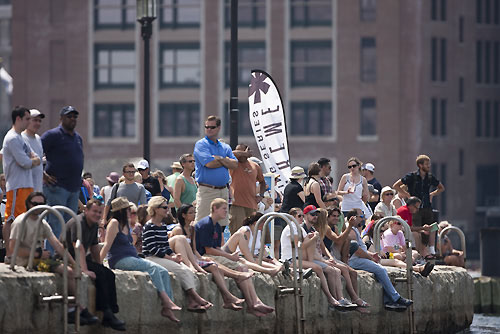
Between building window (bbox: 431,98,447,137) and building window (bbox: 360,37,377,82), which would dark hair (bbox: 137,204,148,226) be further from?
building window (bbox: 431,98,447,137)

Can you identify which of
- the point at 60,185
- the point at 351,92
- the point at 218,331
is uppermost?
the point at 351,92

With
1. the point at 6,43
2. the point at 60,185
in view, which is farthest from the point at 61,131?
the point at 6,43

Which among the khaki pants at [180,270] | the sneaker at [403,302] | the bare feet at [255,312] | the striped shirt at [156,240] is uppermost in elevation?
the striped shirt at [156,240]

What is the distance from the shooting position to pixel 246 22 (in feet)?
221

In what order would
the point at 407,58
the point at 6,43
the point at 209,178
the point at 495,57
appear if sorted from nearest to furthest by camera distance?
the point at 209,178
the point at 407,58
the point at 495,57
the point at 6,43

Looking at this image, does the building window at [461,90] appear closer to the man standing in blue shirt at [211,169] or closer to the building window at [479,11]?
the building window at [479,11]

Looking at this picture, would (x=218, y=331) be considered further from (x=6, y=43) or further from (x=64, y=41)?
(x=6, y=43)

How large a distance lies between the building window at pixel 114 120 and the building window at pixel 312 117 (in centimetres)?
847

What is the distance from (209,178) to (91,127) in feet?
165

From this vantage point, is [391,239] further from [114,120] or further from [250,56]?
[114,120]

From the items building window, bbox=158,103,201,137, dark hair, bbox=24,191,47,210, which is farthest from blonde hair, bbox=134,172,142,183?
building window, bbox=158,103,201,137

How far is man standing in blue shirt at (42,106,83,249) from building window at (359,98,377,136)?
51066 mm

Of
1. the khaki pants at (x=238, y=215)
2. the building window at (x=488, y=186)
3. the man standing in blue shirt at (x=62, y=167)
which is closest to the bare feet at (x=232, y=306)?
the man standing in blue shirt at (x=62, y=167)

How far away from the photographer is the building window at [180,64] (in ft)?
221
